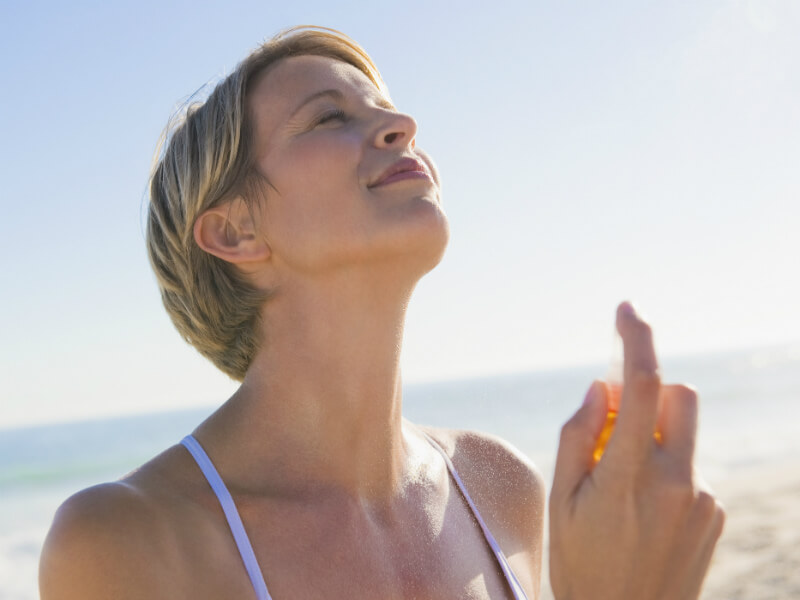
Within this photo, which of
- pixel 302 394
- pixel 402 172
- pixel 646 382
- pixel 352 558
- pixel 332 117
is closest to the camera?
pixel 646 382

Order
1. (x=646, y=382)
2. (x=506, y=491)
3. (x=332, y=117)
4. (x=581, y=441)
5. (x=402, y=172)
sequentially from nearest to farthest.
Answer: (x=646, y=382)
(x=581, y=441)
(x=402, y=172)
(x=332, y=117)
(x=506, y=491)

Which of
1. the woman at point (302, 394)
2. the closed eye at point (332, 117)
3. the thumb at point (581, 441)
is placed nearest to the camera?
the thumb at point (581, 441)

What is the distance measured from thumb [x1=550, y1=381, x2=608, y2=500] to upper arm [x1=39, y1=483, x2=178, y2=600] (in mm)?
1170

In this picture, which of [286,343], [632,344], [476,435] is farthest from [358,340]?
[632,344]

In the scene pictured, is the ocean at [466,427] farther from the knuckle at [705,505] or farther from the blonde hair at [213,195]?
the knuckle at [705,505]

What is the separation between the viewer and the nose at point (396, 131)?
2.51m

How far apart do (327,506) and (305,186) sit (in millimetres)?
1014

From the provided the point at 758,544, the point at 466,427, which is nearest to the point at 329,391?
the point at 758,544

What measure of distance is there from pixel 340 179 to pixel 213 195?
52 cm

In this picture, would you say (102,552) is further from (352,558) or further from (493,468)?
(493,468)

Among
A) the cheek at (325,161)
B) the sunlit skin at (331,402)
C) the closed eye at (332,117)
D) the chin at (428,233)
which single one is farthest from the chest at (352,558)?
the closed eye at (332,117)

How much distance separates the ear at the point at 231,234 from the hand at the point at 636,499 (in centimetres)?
169

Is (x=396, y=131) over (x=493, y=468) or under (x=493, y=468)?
over

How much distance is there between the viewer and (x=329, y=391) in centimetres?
259
